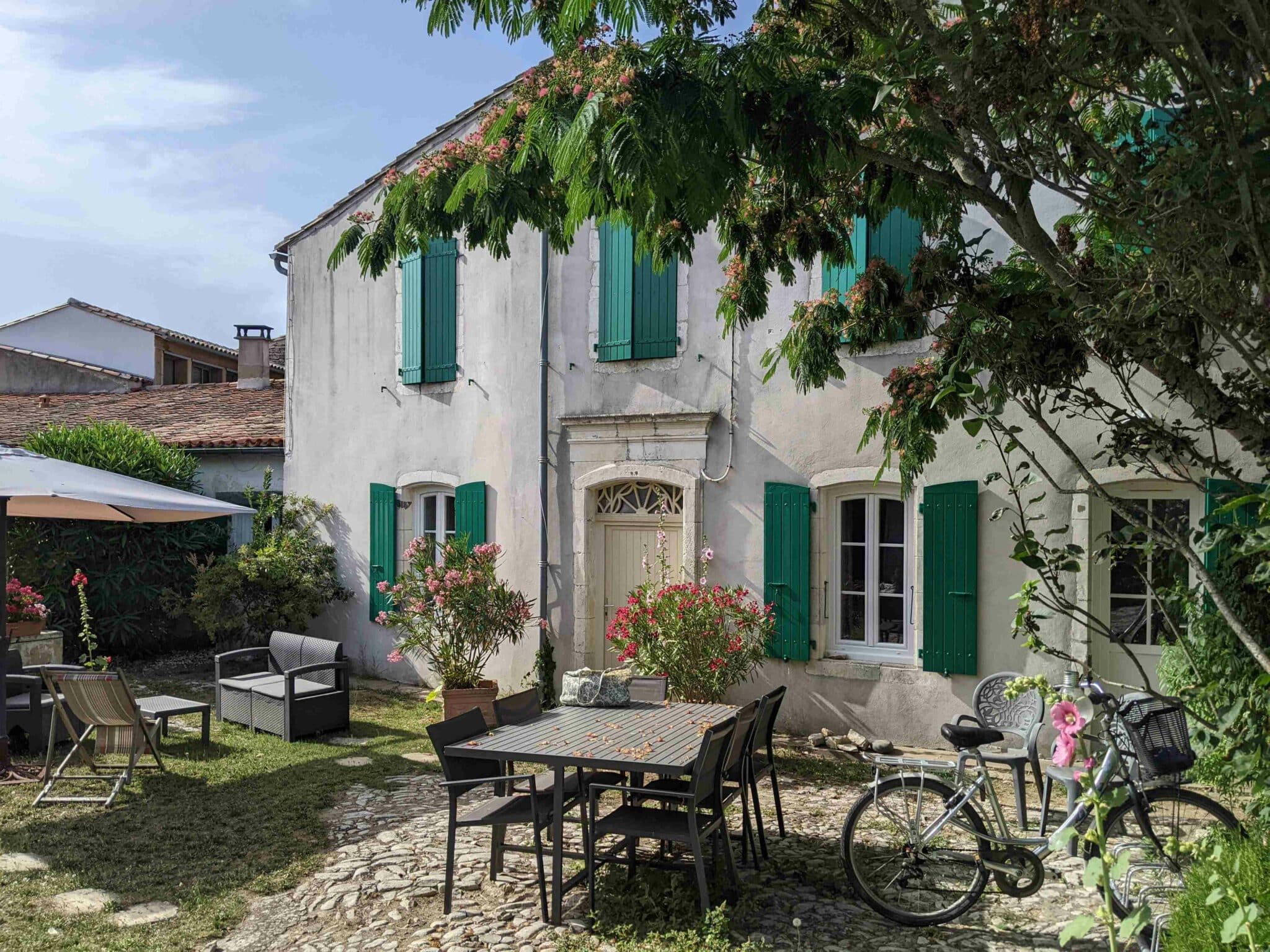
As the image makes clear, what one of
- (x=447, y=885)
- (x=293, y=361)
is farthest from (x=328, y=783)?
(x=293, y=361)

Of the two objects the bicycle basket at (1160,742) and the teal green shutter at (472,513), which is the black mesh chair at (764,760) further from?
the teal green shutter at (472,513)

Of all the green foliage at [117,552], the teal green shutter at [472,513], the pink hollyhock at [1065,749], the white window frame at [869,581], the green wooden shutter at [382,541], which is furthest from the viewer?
the green foliage at [117,552]

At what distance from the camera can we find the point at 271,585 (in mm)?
11180

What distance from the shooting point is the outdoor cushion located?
8.23m

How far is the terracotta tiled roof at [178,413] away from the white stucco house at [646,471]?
2.22 metres

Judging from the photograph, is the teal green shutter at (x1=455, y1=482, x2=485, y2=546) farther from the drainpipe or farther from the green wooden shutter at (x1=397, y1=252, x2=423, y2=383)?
the green wooden shutter at (x1=397, y1=252, x2=423, y2=383)

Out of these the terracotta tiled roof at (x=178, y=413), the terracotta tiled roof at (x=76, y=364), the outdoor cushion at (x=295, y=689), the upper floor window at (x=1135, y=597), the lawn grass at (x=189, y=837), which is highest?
the terracotta tiled roof at (x=76, y=364)

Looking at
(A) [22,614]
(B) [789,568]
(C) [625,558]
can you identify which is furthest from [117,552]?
(B) [789,568]

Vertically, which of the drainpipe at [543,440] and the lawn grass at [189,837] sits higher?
the drainpipe at [543,440]

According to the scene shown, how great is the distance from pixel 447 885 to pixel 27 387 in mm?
17757

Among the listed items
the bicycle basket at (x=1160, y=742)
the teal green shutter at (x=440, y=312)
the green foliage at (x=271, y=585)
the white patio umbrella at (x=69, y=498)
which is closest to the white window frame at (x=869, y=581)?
the bicycle basket at (x=1160, y=742)

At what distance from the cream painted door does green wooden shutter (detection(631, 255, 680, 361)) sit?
1.60m

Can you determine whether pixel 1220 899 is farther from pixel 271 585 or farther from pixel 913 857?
pixel 271 585

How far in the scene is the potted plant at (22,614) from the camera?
9156 mm
